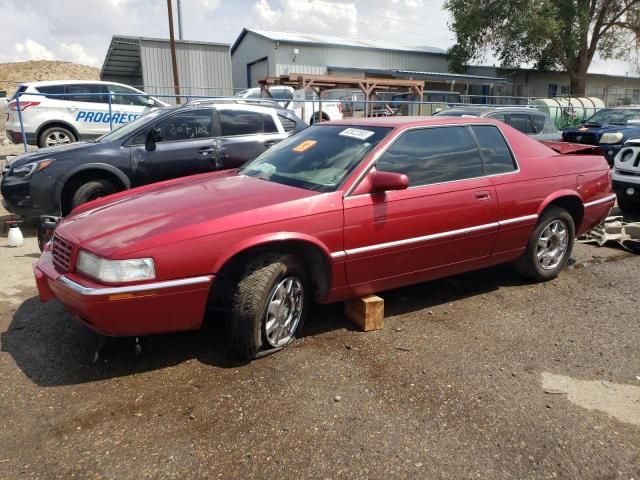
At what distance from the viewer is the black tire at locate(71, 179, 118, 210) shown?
6.35 metres

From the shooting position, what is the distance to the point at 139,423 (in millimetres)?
2762

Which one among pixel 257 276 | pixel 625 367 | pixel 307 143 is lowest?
pixel 625 367

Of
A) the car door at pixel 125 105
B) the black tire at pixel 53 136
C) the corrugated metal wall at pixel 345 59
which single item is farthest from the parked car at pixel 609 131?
the corrugated metal wall at pixel 345 59

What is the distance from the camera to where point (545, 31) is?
1160 inches

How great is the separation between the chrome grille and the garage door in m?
28.7

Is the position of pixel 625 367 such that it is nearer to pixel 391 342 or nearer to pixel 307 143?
pixel 391 342

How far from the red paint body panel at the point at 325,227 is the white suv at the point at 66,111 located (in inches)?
341

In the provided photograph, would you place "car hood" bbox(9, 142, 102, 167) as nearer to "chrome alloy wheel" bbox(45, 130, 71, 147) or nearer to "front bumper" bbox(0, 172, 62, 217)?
"front bumper" bbox(0, 172, 62, 217)

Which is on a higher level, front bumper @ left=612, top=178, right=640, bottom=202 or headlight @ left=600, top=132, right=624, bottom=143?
headlight @ left=600, top=132, right=624, bottom=143

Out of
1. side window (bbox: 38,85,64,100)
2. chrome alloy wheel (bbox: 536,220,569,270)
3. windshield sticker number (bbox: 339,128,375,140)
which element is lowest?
chrome alloy wheel (bbox: 536,220,569,270)

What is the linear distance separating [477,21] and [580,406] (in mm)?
33470

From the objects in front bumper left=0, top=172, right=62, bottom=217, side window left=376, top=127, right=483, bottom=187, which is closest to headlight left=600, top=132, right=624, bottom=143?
side window left=376, top=127, right=483, bottom=187

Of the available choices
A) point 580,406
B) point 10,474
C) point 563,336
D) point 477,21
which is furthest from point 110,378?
point 477,21

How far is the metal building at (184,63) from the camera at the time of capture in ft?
75.2
